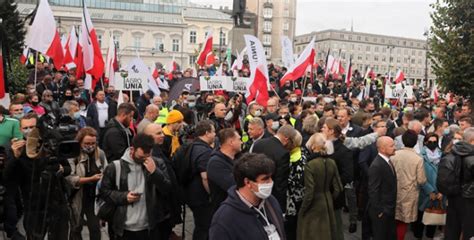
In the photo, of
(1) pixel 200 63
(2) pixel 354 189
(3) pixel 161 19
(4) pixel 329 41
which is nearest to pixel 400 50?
(4) pixel 329 41

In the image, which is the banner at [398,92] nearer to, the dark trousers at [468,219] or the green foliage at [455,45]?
the green foliage at [455,45]

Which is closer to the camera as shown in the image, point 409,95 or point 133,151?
point 133,151

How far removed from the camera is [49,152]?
4.64 metres

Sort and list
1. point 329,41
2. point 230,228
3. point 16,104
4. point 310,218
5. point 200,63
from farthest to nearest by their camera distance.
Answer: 1. point 329,41
2. point 200,63
3. point 16,104
4. point 310,218
5. point 230,228

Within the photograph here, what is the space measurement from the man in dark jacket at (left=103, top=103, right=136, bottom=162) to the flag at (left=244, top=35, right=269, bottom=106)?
5738 mm

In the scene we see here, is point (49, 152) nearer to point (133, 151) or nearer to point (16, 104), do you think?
point (133, 151)

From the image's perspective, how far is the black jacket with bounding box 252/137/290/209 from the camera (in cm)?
594

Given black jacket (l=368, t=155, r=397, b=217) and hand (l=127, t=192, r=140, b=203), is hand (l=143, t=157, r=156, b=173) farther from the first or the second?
black jacket (l=368, t=155, r=397, b=217)

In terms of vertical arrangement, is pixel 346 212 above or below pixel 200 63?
below

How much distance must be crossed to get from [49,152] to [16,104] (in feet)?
13.4

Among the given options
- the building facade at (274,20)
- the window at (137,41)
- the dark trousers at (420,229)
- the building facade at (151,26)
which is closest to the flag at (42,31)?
the dark trousers at (420,229)

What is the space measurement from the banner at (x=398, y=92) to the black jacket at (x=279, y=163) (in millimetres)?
10181

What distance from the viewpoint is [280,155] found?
5.95m

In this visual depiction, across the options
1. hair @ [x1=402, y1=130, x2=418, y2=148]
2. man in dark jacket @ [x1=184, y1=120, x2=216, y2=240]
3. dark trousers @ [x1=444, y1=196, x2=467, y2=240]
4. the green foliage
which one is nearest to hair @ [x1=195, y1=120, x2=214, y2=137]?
man in dark jacket @ [x1=184, y1=120, x2=216, y2=240]
